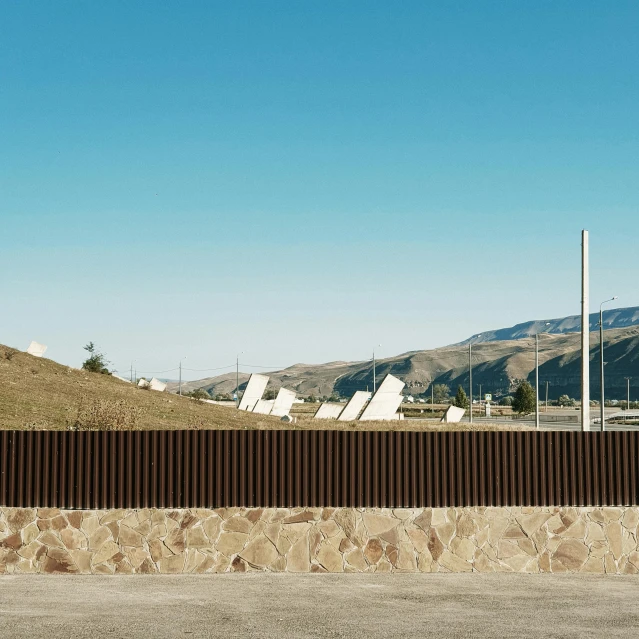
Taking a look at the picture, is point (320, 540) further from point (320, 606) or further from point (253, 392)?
point (253, 392)

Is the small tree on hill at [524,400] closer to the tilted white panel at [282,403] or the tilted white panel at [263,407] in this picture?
the tilted white panel at [263,407]

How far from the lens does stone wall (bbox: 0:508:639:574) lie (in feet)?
47.9

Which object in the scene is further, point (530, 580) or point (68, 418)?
point (68, 418)

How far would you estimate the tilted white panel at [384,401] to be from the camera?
62.3 meters

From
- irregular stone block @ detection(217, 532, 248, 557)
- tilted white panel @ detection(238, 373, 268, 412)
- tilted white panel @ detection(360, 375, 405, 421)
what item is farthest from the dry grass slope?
irregular stone block @ detection(217, 532, 248, 557)

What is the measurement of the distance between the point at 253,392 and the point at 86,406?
32227mm

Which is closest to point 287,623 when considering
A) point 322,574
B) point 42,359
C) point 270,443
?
point 322,574

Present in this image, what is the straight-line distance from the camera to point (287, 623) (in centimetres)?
1115

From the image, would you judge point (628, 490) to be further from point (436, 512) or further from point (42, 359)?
point (42, 359)

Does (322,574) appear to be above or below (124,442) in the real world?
below

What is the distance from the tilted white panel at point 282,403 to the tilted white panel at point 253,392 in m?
1.58

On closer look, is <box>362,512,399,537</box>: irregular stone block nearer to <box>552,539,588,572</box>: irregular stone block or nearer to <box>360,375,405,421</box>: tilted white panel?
<box>552,539,588,572</box>: irregular stone block

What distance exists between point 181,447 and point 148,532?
60.7 inches

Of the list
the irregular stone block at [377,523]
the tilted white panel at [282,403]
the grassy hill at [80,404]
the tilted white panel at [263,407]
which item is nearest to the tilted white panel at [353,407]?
the tilted white panel at [282,403]
